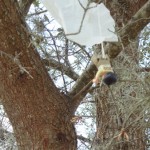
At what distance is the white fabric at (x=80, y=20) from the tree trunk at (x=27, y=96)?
0.89 feet

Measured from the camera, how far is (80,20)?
132 centimetres

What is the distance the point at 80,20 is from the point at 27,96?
0.43 m

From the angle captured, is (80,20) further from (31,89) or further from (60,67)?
(60,67)

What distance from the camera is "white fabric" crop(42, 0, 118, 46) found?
132 centimetres

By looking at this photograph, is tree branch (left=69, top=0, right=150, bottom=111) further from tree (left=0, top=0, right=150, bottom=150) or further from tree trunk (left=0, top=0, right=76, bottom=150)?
tree trunk (left=0, top=0, right=76, bottom=150)

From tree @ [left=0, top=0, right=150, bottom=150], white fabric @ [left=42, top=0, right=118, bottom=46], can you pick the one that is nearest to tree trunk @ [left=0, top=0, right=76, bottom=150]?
tree @ [left=0, top=0, right=150, bottom=150]

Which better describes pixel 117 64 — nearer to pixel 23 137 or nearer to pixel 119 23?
pixel 119 23

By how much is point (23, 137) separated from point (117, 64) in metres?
0.50

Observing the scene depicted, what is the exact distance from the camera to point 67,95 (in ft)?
5.82

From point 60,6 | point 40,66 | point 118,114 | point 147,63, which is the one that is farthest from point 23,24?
point 147,63

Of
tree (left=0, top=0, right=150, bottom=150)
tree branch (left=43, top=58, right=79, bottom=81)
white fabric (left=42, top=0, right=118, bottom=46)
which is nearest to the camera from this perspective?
white fabric (left=42, top=0, right=118, bottom=46)

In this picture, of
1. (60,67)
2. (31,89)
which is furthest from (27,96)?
(60,67)

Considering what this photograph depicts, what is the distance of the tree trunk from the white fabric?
27 centimetres

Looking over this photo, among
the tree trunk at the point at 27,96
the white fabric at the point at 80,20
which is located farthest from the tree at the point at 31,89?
the white fabric at the point at 80,20
